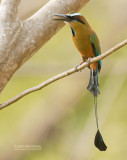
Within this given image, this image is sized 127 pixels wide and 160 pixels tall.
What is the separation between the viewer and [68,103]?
557 centimetres

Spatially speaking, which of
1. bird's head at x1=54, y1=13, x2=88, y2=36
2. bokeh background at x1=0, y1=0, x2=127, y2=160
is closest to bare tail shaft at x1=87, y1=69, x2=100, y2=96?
bird's head at x1=54, y1=13, x2=88, y2=36

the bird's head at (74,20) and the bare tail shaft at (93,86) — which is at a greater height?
the bird's head at (74,20)

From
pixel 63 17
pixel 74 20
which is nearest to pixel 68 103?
pixel 74 20

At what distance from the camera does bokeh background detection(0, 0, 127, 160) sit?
516cm

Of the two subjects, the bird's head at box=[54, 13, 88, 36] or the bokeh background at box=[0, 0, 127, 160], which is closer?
the bird's head at box=[54, 13, 88, 36]

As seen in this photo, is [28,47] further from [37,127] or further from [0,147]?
[0,147]

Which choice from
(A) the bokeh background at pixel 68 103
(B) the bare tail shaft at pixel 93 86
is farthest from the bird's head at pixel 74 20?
(A) the bokeh background at pixel 68 103

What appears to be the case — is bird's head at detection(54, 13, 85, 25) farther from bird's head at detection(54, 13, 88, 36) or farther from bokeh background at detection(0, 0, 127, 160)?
bokeh background at detection(0, 0, 127, 160)

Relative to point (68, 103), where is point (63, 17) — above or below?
above

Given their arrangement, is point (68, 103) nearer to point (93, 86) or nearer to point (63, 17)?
point (93, 86)

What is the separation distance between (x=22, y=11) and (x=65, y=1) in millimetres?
1735

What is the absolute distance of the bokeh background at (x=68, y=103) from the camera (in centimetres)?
516

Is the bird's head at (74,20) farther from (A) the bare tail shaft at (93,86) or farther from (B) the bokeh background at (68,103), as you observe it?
(B) the bokeh background at (68,103)

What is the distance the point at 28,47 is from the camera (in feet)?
8.78
